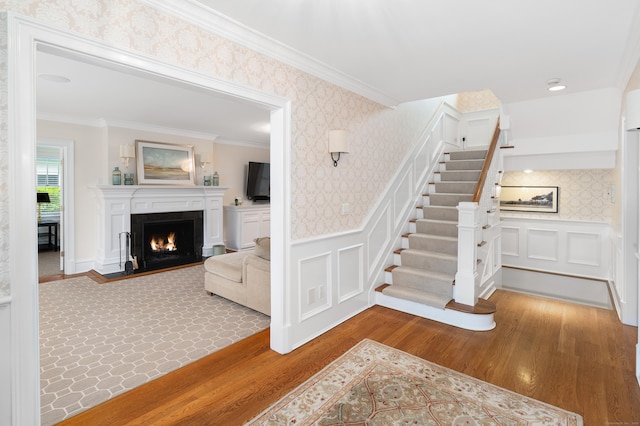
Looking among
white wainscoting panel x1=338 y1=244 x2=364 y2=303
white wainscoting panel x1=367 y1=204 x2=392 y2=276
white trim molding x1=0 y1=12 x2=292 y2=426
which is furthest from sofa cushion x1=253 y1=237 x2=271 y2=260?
white trim molding x1=0 y1=12 x2=292 y2=426

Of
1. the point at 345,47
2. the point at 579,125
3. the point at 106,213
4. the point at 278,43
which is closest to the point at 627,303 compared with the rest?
the point at 579,125

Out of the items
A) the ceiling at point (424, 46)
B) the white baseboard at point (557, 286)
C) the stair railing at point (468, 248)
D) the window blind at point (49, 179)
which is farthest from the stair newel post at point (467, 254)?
A: the window blind at point (49, 179)

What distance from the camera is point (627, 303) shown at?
133 inches

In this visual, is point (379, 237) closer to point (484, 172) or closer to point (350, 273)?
point (350, 273)

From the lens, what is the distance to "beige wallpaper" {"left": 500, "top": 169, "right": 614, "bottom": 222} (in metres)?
5.35

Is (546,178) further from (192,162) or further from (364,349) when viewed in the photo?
Result: (192,162)

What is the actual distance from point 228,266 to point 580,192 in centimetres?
587

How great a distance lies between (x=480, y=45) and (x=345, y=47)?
107 cm

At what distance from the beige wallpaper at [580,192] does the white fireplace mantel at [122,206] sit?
21.2 feet

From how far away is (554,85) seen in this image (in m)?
3.43

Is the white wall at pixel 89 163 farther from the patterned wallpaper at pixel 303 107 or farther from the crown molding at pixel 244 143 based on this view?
the patterned wallpaper at pixel 303 107

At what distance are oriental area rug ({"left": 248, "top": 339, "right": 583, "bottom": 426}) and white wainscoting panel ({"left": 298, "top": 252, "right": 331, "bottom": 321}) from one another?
61cm

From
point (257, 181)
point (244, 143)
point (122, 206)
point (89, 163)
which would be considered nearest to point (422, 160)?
point (257, 181)

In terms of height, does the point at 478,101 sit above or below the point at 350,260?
above
